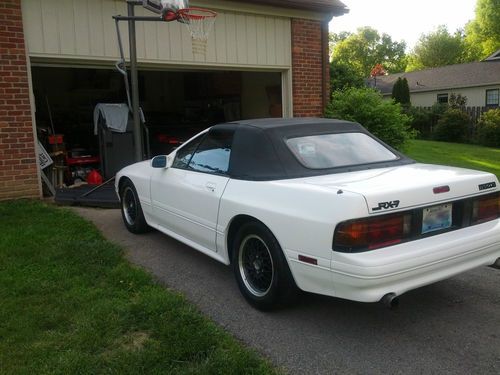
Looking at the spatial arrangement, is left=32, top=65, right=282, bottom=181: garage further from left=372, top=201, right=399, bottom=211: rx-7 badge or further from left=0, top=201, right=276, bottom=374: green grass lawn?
left=372, top=201, right=399, bottom=211: rx-7 badge

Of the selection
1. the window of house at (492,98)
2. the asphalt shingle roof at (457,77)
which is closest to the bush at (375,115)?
the asphalt shingle roof at (457,77)

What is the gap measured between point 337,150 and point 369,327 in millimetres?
1496

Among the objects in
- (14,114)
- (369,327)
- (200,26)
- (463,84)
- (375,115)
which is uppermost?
(463,84)

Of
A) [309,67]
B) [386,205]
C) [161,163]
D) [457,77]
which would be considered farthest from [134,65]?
[457,77]

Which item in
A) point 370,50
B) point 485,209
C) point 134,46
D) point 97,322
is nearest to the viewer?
point 97,322

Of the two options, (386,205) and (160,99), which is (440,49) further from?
(386,205)

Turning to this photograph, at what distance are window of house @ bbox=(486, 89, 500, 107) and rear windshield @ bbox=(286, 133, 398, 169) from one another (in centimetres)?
3256

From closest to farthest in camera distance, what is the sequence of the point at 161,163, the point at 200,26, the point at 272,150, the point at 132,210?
the point at 272,150 → the point at 161,163 → the point at 132,210 → the point at 200,26

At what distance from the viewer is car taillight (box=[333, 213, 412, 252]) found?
121 inches

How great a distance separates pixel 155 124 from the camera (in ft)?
47.5

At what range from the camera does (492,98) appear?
109 ft

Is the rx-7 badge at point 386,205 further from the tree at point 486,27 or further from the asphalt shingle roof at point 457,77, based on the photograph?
the tree at point 486,27

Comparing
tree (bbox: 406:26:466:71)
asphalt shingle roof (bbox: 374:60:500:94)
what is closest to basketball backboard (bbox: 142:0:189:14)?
asphalt shingle roof (bbox: 374:60:500:94)

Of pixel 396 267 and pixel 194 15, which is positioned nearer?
pixel 396 267
